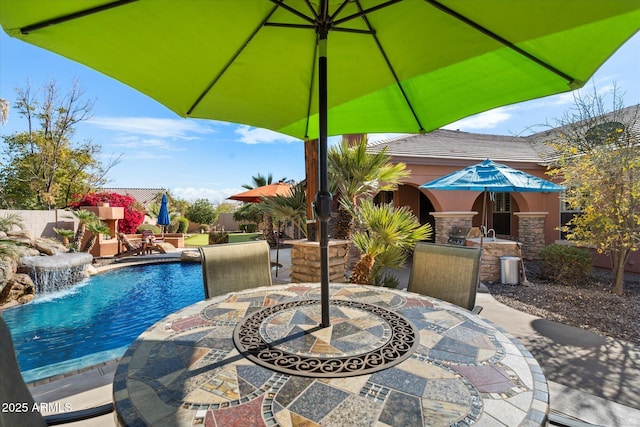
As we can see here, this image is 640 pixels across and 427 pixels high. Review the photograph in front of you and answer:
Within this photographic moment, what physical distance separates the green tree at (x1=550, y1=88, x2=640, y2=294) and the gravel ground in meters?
0.68

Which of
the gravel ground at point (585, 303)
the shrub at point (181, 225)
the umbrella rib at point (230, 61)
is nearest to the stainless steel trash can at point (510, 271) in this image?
the gravel ground at point (585, 303)

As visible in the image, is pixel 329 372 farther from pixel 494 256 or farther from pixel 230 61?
pixel 494 256

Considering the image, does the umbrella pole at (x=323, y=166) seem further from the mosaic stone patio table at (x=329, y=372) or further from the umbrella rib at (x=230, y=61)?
the umbrella rib at (x=230, y=61)

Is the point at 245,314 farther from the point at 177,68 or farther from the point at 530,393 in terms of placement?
the point at 177,68

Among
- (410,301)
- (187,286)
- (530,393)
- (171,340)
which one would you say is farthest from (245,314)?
(187,286)

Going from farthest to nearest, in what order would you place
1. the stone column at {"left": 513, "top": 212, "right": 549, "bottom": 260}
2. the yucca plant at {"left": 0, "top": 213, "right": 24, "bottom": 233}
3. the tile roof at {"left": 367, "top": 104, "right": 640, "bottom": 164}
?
the stone column at {"left": 513, "top": 212, "right": 549, "bottom": 260} < the tile roof at {"left": 367, "top": 104, "right": 640, "bottom": 164} < the yucca plant at {"left": 0, "top": 213, "right": 24, "bottom": 233}

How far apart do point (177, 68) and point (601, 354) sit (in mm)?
5535

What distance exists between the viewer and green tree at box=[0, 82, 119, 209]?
14688 mm

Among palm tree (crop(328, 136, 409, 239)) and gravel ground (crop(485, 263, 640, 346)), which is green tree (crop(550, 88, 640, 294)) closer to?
gravel ground (crop(485, 263, 640, 346))

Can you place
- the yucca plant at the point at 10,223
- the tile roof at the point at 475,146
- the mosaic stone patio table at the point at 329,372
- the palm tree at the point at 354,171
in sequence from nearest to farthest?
the mosaic stone patio table at the point at 329,372
the palm tree at the point at 354,171
the yucca plant at the point at 10,223
the tile roof at the point at 475,146

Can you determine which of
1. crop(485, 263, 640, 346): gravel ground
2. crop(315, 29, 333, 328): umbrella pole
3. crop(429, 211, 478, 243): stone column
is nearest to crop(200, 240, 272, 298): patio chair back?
crop(315, 29, 333, 328): umbrella pole

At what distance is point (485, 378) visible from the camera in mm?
1274

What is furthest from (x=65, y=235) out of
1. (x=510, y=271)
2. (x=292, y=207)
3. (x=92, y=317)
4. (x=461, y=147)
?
(x=461, y=147)

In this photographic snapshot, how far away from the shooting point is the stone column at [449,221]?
10891 millimetres
